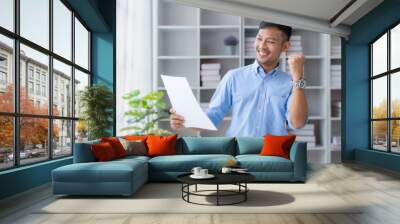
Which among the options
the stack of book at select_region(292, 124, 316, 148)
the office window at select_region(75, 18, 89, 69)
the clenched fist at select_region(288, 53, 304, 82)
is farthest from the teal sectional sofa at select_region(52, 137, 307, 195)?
the office window at select_region(75, 18, 89, 69)

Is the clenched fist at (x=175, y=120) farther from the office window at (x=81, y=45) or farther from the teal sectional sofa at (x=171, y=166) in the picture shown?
the office window at (x=81, y=45)

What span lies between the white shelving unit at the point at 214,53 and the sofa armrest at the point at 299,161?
2395 mm

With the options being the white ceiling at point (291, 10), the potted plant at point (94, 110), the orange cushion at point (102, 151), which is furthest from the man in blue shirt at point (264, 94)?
the orange cushion at point (102, 151)

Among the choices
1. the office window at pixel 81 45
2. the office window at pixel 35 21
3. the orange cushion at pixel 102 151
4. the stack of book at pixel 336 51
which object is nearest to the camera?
the office window at pixel 35 21

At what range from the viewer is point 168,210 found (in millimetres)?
4160

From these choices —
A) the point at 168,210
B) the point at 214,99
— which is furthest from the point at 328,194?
the point at 214,99

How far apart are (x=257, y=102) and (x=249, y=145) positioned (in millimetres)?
1296

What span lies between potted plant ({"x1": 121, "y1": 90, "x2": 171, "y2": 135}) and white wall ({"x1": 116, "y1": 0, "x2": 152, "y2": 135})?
11.0 inches

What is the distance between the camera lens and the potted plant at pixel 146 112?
8.10 metres

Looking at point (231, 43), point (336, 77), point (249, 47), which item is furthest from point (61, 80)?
point (336, 77)

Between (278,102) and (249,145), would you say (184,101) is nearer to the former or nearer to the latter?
(249,145)

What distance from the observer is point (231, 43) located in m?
8.27

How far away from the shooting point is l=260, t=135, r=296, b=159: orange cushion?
6.25m

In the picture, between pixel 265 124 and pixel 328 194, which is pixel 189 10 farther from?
pixel 328 194
